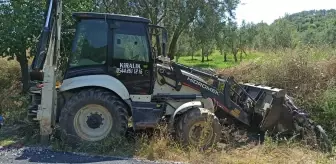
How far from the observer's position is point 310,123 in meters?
7.39

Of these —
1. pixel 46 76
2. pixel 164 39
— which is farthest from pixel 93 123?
pixel 164 39

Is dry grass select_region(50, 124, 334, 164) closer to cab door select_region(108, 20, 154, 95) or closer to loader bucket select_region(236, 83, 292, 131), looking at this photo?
loader bucket select_region(236, 83, 292, 131)

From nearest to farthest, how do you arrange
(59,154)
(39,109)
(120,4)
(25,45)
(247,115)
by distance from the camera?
(59,154)
(39,109)
(247,115)
(25,45)
(120,4)

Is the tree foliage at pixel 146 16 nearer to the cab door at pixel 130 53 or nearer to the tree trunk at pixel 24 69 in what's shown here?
the tree trunk at pixel 24 69

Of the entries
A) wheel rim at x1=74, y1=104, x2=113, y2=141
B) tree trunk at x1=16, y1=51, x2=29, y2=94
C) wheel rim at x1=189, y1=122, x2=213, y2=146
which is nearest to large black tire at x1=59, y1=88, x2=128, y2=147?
wheel rim at x1=74, y1=104, x2=113, y2=141

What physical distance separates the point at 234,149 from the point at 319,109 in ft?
11.0

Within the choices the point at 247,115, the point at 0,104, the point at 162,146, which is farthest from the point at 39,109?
the point at 0,104

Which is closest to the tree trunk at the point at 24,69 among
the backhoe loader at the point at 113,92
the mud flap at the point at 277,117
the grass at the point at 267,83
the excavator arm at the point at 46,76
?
the grass at the point at 267,83

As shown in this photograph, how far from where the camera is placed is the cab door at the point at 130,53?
6898 mm

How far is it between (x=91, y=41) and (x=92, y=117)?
148 centimetres

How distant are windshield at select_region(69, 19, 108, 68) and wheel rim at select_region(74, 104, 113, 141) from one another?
0.91m

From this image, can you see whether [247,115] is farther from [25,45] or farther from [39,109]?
[25,45]

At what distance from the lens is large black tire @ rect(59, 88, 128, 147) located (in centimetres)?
666

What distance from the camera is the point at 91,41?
6.91 meters
